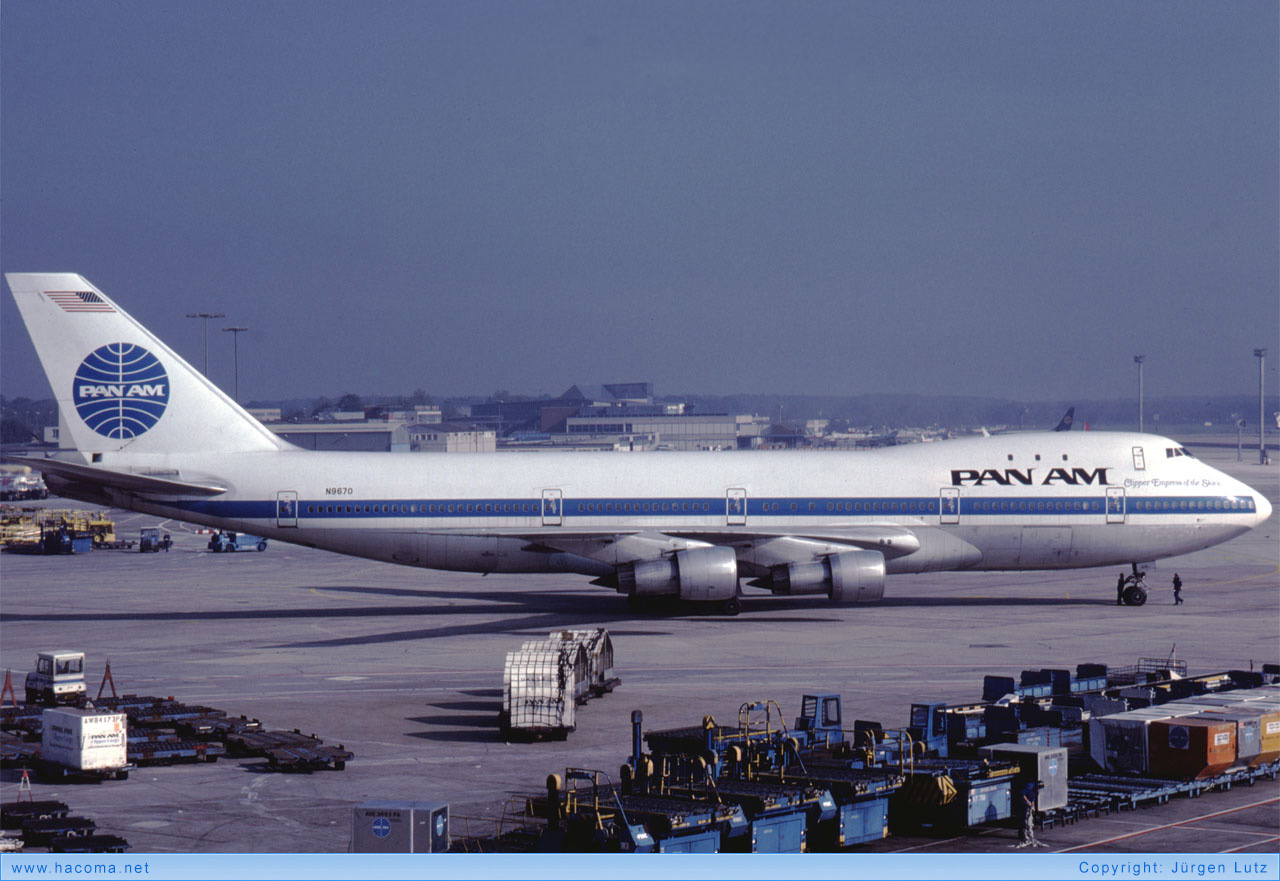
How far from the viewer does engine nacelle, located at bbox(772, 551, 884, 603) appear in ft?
152

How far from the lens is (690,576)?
46.2 metres

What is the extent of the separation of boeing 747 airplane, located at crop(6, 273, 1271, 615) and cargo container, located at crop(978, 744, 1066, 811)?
24.5 m

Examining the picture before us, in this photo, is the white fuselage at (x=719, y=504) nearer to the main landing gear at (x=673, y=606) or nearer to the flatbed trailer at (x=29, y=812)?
the main landing gear at (x=673, y=606)

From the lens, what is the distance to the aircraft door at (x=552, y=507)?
162 feet

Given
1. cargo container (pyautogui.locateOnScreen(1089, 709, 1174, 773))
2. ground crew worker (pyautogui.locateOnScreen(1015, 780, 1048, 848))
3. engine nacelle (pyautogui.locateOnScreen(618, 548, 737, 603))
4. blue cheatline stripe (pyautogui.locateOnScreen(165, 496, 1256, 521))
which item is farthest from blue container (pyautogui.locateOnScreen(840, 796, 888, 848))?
blue cheatline stripe (pyautogui.locateOnScreen(165, 496, 1256, 521))

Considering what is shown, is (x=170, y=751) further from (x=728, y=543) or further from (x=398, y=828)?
(x=728, y=543)

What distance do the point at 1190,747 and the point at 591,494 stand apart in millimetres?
28185

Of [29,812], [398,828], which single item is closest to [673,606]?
[29,812]

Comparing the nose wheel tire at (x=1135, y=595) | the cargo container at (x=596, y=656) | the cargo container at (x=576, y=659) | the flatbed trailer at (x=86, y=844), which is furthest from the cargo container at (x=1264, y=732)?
the nose wheel tire at (x=1135, y=595)

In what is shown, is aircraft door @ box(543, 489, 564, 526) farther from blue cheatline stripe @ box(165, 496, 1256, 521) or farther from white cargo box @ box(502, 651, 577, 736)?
white cargo box @ box(502, 651, 577, 736)

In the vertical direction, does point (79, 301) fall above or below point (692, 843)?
above

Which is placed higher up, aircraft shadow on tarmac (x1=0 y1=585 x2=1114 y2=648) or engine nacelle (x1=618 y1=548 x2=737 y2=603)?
engine nacelle (x1=618 y1=548 x2=737 y2=603)

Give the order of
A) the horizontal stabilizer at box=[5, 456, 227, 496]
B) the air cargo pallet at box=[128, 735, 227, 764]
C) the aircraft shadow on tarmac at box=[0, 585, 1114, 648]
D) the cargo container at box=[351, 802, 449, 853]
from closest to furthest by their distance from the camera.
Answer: the cargo container at box=[351, 802, 449, 853], the air cargo pallet at box=[128, 735, 227, 764], the horizontal stabilizer at box=[5, 456, 227, 496], the aircraft shadow on tarmac at box=[0, 585, 1114, 648]

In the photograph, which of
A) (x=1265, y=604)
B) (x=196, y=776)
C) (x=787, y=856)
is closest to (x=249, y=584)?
(x=196, y=776)
